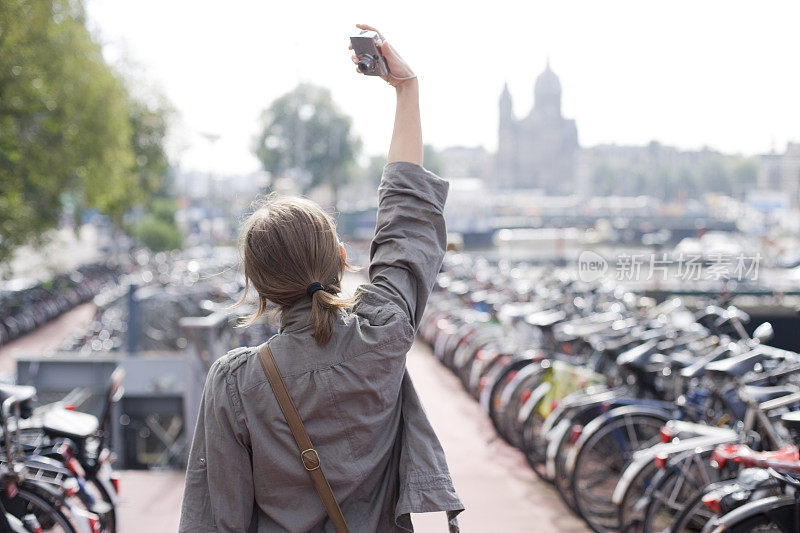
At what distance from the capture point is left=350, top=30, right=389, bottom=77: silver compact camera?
1.40 meters

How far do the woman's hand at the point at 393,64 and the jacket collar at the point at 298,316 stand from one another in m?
0.47

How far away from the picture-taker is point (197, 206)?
2859 inches

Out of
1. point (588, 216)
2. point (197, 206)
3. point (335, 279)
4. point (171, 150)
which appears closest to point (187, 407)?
point (335, 279)

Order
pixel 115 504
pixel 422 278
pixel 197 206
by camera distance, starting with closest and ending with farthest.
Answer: pixel 422 278, pixel 115 504, pixel 197 206

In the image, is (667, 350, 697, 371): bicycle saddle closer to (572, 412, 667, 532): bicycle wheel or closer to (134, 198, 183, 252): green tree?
(572, 412, 667, 532): bicycle wheel

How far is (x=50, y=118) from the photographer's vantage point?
1112 cm

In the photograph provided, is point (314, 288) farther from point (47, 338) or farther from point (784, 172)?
point (47, 338)

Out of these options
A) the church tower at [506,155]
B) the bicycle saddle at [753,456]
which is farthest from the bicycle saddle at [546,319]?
the church tower at [506,155]

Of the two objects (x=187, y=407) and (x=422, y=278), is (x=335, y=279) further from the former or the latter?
(x=187, y=407)

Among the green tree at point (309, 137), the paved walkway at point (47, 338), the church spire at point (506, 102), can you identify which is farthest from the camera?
the green tree at point (309, 137)

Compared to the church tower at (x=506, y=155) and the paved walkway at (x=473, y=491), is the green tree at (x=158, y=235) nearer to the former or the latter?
the paved walkway at (x=473, y=491)

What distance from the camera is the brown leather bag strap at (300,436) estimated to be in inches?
48.3

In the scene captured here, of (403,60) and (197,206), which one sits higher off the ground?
(403,60)

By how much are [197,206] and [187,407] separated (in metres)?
70.5
